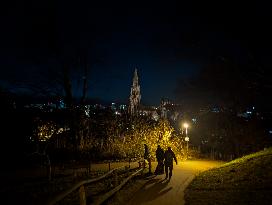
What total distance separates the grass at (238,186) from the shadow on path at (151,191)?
1055 mm

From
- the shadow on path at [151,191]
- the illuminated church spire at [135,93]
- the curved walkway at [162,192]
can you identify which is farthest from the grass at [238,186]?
the illuminated church spire at [135,93]

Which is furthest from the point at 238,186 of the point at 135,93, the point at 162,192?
the point at 135,93

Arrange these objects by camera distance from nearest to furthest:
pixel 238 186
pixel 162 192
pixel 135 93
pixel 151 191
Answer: pixel 238 186 < pixel 162 192 < pixel 151 191 < pixel 135 93

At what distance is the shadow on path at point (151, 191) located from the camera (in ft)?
44.5

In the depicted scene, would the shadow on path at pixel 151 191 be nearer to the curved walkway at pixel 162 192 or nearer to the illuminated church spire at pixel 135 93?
the curved walkway at pixel 162 192

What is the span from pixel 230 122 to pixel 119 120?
11928 millimetres

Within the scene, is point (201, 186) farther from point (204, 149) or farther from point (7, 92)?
point (204, 149)

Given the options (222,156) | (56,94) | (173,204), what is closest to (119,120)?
(56,94)

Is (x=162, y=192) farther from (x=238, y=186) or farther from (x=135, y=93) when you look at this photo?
Result: (x=135, y=93)

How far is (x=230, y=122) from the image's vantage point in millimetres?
40906

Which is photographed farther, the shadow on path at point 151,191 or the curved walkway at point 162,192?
the shadow on path at point 151,191

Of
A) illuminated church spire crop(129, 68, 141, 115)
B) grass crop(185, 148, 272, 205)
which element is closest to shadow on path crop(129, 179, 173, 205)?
grass crop(185, 148, 272, 205)

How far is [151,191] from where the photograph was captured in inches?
610

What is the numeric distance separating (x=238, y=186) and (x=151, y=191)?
11.3 ft
